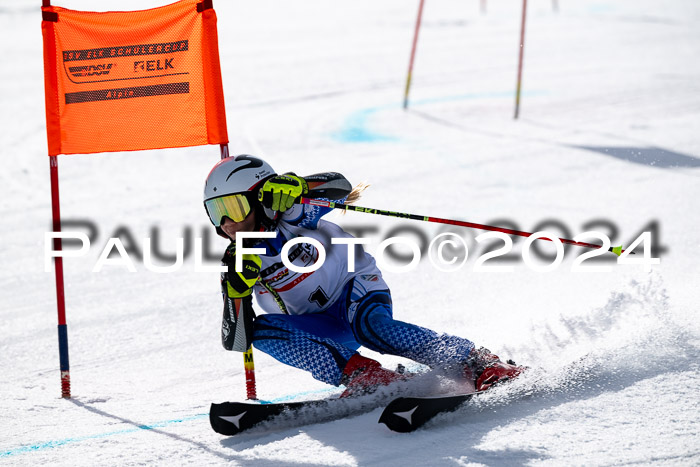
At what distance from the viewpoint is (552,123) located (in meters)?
9.23

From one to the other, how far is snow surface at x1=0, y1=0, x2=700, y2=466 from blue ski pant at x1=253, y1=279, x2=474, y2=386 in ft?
0.84

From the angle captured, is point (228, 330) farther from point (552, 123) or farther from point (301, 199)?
point (552, 123)

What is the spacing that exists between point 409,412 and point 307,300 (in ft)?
2.79

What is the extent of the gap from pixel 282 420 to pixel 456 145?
5777 mm

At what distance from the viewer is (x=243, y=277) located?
343 centimetres

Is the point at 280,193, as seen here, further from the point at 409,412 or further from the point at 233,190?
the point at 409,412

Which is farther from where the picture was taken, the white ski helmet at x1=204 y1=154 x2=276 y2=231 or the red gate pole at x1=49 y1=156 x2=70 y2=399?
the red gate pole at x1=49 y1=156 x2=70 y2=399

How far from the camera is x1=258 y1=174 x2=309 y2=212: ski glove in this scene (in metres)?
3.55

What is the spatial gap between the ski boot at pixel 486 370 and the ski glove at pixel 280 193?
1026 mm

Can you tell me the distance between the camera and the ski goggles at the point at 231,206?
11.6ft

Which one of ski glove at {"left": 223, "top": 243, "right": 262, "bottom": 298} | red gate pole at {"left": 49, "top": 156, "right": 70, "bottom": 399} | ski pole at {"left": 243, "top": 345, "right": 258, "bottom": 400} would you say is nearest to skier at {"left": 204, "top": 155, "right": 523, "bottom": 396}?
ski glove at {"left": 223, "top": 243, "right": 262, "bottom": 298}
